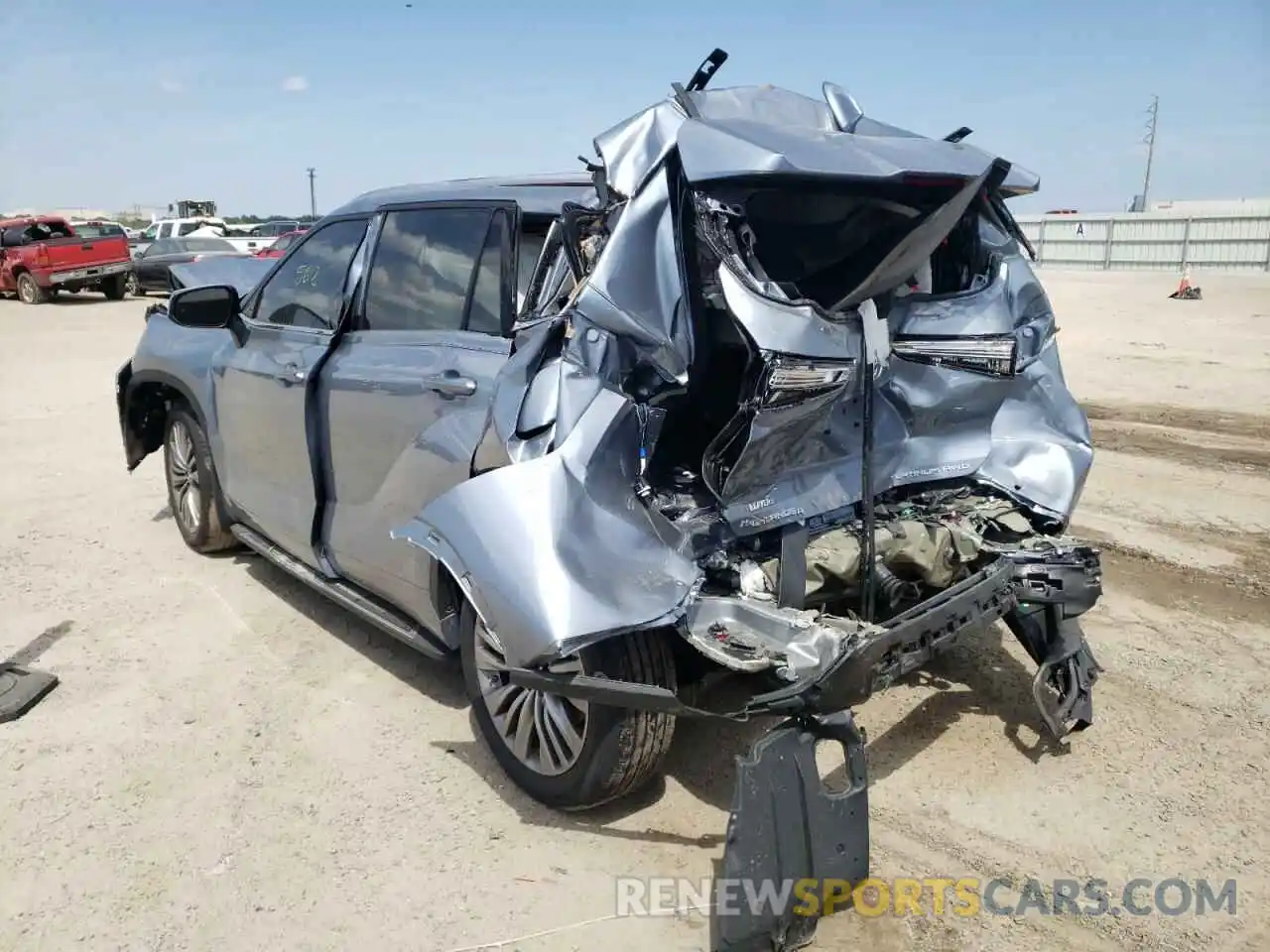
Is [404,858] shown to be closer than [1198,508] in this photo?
Yes

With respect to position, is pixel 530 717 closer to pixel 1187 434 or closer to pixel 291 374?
pixel 291 374

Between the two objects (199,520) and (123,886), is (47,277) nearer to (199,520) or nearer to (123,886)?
(199,520)

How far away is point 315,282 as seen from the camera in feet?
14.5

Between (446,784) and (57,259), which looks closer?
(446,784)

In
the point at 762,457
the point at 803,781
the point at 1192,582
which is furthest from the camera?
the point at 1192,582

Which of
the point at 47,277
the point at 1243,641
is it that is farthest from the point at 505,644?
the point at 47,277

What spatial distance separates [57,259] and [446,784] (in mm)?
24371

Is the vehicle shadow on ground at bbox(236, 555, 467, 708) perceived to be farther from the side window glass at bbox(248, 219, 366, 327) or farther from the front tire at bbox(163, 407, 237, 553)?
the side window glass at bbox(248, 219, 366, 327)

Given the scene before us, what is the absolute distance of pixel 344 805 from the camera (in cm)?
328

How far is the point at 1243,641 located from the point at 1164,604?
17.5 inches

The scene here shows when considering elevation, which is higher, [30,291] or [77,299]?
[30,291]

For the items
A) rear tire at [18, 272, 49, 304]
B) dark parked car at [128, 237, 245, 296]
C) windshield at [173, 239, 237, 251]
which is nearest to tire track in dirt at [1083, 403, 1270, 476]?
dark parked car at [128, 237, 245, 296]

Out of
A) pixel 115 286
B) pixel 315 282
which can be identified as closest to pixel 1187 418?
pixel 315 282

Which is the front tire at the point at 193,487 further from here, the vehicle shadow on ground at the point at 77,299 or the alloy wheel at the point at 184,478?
the vehicle shadow on ground at the point at 77,299
